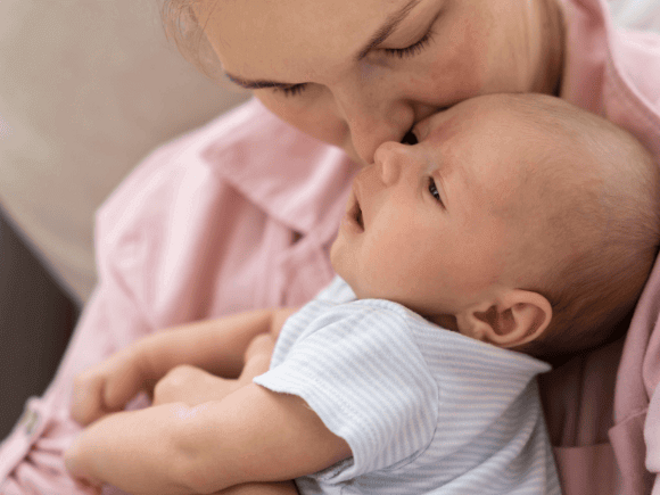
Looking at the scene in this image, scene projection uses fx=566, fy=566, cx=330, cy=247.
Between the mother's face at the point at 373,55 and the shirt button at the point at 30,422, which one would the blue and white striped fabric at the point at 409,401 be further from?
the shirt button at the point at 30,422

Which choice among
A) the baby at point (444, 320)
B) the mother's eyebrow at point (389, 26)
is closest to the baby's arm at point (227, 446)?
the baby at point (444, 320)

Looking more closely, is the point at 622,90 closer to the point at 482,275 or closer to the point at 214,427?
the point at 482,275

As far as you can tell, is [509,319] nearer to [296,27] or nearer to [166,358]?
[296,27]

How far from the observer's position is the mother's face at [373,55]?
53cm

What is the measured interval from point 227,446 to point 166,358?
31 cm

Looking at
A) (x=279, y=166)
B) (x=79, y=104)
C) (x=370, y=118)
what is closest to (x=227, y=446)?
(x=370, y=118)

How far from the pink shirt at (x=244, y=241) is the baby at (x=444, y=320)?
0.08 meters

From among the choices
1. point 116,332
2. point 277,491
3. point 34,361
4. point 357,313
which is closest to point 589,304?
point 357,313

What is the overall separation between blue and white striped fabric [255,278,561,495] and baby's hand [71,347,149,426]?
0.93 ft

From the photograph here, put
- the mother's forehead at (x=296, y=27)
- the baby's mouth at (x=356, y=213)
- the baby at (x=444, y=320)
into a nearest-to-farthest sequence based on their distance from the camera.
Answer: the mother's forehead at (x=296, y=27) < the baby at (x=444, y=320) < the baby's mouth at (x=356, y=213)

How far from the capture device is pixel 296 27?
0.53 metres

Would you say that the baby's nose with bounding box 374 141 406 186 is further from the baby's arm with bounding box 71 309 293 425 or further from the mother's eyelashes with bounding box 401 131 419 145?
the baby's arm with bounding box 71 309 293 425

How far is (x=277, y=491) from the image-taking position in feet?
2.19

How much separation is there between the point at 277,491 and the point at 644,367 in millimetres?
435
